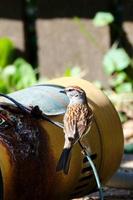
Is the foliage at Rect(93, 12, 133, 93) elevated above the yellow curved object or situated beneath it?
elevated above

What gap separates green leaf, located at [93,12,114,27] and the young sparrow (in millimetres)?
2840

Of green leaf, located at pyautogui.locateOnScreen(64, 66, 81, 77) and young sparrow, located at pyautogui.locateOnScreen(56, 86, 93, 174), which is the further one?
green leaf, located at pyautogui.locateOnScreen(64, 66, 81, 77)

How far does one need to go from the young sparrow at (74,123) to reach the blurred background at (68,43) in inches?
110

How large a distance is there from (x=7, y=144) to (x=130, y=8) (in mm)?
3095

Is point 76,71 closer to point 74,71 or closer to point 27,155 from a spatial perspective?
point 74,71

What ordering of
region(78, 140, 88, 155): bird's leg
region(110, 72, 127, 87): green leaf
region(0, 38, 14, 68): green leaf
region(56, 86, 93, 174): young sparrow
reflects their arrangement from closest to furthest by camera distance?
region(56, 86, 93, 174): young sparrow < region(78, 140, 88, 155): bird's leg < region(110, 72, 127, 87): green leaf < region(0, 38, 14, 68): green leaf

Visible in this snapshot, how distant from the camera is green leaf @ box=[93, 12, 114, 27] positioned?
517cm

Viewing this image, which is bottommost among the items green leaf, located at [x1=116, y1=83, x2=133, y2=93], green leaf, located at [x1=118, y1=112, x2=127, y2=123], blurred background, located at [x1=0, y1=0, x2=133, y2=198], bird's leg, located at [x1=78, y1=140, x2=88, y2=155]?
bird's leg, located at [x1=78, y1=140, x2=88, y2=155]

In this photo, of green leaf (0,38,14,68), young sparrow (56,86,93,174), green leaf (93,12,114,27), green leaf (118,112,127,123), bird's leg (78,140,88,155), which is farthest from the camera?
green leaf (0,38,14,68)

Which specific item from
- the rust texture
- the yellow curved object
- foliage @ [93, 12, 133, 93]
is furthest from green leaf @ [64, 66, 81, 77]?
the rust texture

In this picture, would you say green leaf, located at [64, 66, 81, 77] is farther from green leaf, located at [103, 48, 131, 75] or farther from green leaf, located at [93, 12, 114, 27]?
green leaf, located at [93, 12, 114, 27]

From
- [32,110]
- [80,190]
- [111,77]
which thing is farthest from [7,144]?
[111,77]

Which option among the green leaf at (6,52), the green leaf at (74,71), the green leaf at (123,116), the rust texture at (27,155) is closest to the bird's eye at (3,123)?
the rust texture at (27,155)

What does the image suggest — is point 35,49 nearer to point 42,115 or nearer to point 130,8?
point 130,8
